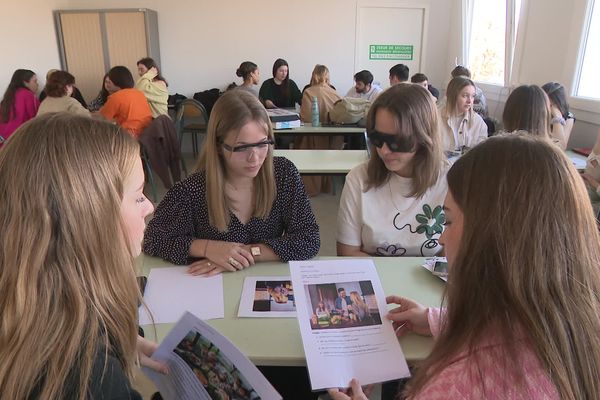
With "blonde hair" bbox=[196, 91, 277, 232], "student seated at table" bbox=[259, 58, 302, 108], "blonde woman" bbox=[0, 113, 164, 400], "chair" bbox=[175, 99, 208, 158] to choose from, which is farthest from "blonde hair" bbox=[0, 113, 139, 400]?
"student seated at table" bbox=[259, 58, 302, 108]

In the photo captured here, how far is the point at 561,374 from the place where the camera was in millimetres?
660

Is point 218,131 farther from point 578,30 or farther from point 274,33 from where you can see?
point 274,33

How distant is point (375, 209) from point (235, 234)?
0.54 m

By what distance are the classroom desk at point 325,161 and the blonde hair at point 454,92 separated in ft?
2.73

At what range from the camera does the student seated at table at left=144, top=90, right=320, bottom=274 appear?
4.97ft

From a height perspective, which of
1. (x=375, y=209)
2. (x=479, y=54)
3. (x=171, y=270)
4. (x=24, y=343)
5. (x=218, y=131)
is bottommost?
(x=171, y=270)

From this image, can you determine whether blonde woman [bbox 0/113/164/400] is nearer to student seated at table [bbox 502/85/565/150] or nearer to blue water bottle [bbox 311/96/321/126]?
student seated at table [bbox 502/85/565/150]

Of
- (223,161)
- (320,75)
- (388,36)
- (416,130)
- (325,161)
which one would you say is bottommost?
(325,161)

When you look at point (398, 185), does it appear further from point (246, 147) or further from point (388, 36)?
point (388, 36)

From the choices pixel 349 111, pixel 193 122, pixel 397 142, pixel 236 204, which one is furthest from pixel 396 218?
pixel 193 122

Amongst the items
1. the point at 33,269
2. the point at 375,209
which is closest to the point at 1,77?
the point at 375,209

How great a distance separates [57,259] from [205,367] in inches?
16.4

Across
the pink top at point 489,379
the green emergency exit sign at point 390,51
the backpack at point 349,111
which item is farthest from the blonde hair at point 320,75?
the pink top at point 489,379

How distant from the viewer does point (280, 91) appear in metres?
6.37
